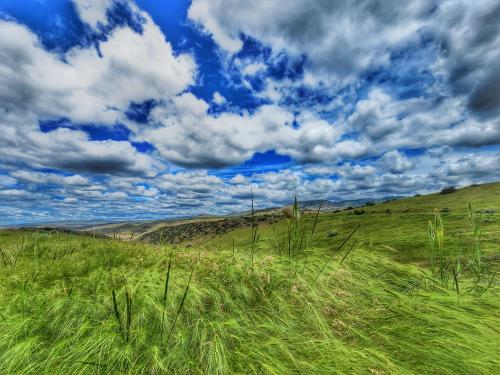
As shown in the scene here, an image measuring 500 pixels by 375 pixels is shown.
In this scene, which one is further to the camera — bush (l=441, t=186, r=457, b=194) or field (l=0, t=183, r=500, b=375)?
bush (l=441, t=186, r=457, b=194)

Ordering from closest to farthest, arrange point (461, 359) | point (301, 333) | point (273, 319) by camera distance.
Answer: point (461, 359)
point (301, 333)
point (273, 319)

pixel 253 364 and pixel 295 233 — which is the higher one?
A: pixel 295 233

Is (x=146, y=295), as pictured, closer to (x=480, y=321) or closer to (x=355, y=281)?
(x=355, y=281)

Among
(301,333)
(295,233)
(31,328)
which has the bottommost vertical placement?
(301,333)

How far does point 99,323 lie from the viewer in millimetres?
4969

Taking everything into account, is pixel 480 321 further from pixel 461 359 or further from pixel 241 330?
pixel 241 330

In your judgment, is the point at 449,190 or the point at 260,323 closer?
the point at 260,323

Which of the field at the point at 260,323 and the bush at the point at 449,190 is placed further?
the bush at the point at 449,190

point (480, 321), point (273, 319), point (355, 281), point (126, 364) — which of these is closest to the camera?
point (126, 364)

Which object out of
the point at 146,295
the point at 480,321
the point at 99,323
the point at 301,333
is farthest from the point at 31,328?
the point at 480,321

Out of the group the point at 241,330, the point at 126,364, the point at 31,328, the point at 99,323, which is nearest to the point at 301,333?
the point at 241,330

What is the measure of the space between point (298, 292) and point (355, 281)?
1523 mm

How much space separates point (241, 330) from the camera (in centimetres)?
466

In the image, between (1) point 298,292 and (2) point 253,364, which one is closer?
(2) point 253,364
